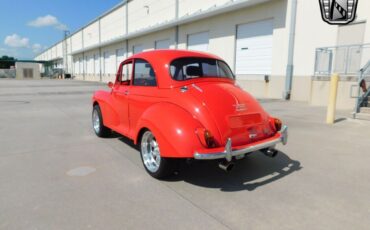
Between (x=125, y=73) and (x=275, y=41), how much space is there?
436 inches

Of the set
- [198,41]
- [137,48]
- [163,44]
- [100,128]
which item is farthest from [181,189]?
[137,48]

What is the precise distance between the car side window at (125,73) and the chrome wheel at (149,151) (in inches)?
65.6

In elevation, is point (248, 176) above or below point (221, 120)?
below

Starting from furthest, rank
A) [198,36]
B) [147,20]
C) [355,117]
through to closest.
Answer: [147,20] < [198,36] < [355,117]

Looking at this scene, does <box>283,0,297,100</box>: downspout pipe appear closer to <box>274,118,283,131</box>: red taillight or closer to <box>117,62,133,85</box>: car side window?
<box>274,118,283,131</box>: red taillight

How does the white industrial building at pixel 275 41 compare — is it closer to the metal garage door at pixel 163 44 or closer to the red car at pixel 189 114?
the metal garage door at pixel 163 44

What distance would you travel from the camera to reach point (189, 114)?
12.4 ft

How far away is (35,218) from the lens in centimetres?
294

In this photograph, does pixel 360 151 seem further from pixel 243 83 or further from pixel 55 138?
pixel 243 83

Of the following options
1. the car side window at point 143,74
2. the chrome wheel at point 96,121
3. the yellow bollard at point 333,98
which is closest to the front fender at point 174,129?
the car side window at point 143,74

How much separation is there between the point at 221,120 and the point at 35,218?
245 cm

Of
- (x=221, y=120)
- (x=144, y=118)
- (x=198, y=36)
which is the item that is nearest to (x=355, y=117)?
(x=221, y=120)

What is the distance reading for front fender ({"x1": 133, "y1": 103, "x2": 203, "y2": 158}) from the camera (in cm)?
351

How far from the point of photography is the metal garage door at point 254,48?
1516 centimetres
